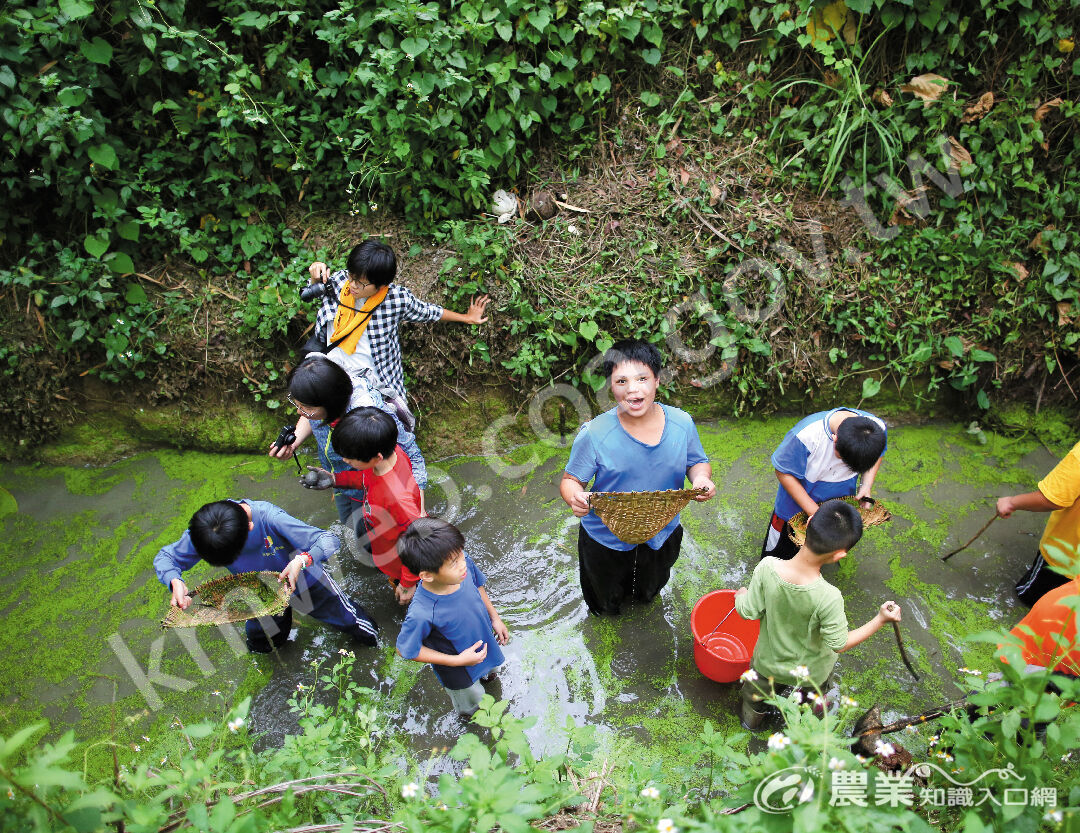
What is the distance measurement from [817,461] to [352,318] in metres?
2.62

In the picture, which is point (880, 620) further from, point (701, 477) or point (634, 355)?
point (634, 355)

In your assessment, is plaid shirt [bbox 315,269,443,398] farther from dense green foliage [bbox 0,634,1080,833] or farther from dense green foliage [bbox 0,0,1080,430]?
dense green foliage [bbox 0,634,1080,833]

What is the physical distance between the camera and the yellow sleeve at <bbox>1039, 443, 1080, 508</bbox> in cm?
314

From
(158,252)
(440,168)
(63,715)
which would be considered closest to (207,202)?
(158,252)

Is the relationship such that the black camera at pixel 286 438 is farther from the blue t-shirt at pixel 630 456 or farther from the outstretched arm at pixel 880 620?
the outstretched arm at pixel 880 620

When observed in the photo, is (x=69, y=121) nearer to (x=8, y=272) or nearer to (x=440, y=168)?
(x=8, y=272)

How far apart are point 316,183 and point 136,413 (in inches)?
87.7

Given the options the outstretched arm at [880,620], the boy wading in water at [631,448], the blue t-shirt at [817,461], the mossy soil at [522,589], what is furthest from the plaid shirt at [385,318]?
the outstretched arm at [880,620]

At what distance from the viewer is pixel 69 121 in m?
4.34

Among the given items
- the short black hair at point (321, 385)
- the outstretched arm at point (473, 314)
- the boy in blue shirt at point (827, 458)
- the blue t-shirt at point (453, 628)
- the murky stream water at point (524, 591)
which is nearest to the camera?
the blue t-shirt at point (453, 628)

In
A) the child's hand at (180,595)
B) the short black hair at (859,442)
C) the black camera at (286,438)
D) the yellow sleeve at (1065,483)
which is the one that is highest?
the short black hair at (859,442)

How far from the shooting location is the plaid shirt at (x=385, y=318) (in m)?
3.83

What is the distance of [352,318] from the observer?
12.3 feet

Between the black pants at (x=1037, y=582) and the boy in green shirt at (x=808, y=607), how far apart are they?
168cm
